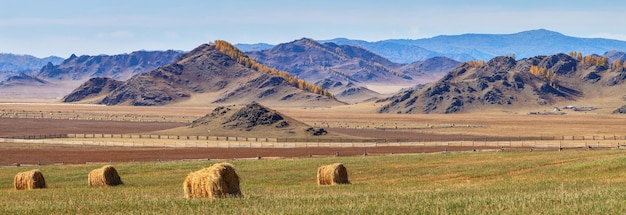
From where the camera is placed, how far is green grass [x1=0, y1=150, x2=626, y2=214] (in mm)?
21984

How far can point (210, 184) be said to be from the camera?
25.8 m

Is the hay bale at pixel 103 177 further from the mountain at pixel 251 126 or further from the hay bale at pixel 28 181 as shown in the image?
the mountain at pixel 251 126

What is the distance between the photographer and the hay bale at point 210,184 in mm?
25875

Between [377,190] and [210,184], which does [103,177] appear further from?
[210,184]

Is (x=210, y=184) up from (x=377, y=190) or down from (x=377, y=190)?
up

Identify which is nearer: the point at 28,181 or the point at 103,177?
the point at 28,181

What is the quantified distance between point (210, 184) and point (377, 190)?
891cm

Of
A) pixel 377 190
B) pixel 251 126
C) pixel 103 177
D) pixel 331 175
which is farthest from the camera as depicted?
pixel 251 126

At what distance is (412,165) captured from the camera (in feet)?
178

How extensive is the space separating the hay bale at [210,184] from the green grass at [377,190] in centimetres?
74

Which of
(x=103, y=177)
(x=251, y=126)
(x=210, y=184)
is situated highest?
(x=210, y=184)

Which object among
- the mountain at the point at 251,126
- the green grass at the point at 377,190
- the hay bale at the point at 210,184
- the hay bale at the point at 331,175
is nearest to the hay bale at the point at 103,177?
the green grass at the point at 377,190

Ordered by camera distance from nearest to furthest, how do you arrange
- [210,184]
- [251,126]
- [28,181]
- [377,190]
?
[210,184] → [377,190] → [28,181] → [251,126]

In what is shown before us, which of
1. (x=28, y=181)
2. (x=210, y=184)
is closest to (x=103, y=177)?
(x=28, y=181)
